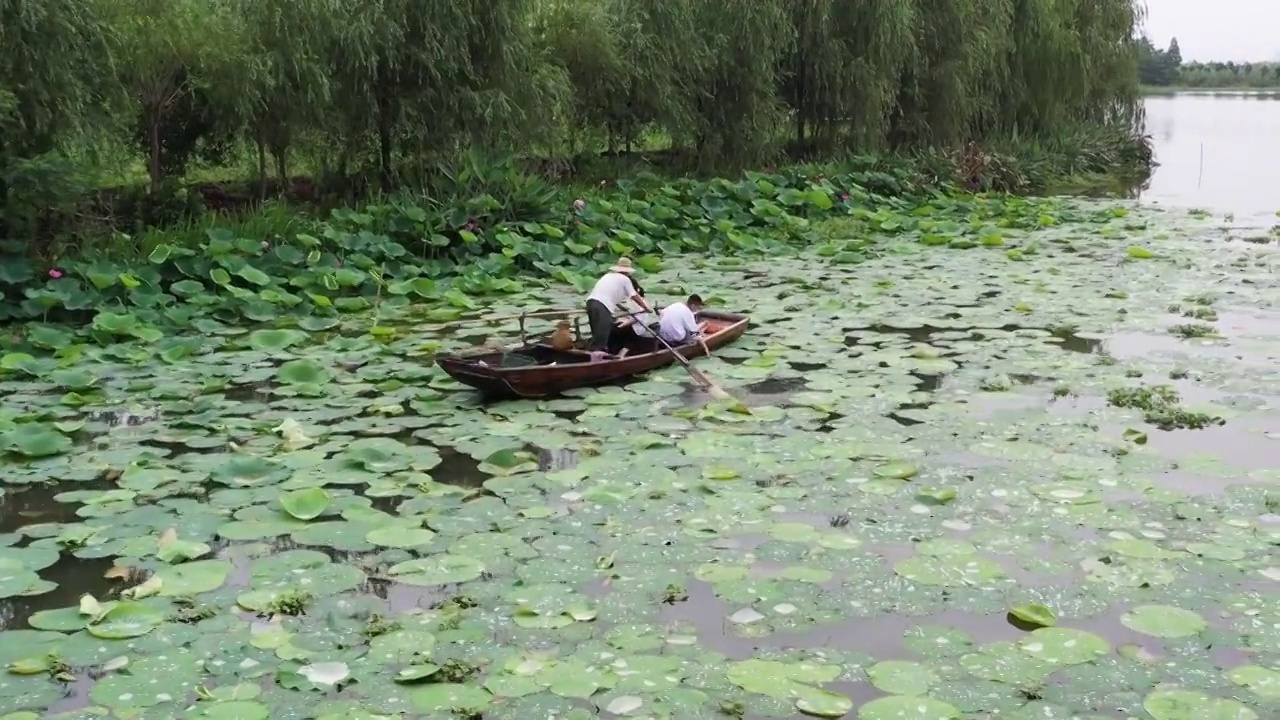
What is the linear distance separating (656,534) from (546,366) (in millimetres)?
1752

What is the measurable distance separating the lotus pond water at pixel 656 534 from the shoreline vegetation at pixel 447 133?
1.94m

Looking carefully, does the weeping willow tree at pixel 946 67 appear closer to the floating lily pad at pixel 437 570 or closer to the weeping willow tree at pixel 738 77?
the weeping willow tree at pixel 738 77

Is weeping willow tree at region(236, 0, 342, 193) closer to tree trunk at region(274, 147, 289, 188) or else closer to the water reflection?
tree trunk at region(274, 147, 289, 188)

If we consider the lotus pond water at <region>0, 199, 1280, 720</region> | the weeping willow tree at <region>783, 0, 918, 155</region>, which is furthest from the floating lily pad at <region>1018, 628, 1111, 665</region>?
the weeping willow tree at <region>783, 0, 918, 155</region>

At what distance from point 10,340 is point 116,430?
6.56 feet

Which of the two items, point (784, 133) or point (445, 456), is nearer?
point (445, 456)

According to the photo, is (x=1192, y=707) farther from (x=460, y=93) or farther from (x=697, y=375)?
(x=460, y=93)

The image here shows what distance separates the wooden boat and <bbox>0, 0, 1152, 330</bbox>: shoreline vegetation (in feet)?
8.01

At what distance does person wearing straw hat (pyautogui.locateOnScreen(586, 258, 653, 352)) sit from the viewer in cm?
612

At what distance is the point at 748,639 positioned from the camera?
10.4 ft

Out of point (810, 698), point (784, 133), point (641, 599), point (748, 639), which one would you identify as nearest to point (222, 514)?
point (641, 599)

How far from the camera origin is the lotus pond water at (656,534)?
290 centimetres

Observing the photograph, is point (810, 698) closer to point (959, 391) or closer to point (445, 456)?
point (445, 456)

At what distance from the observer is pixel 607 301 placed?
6207 mm
